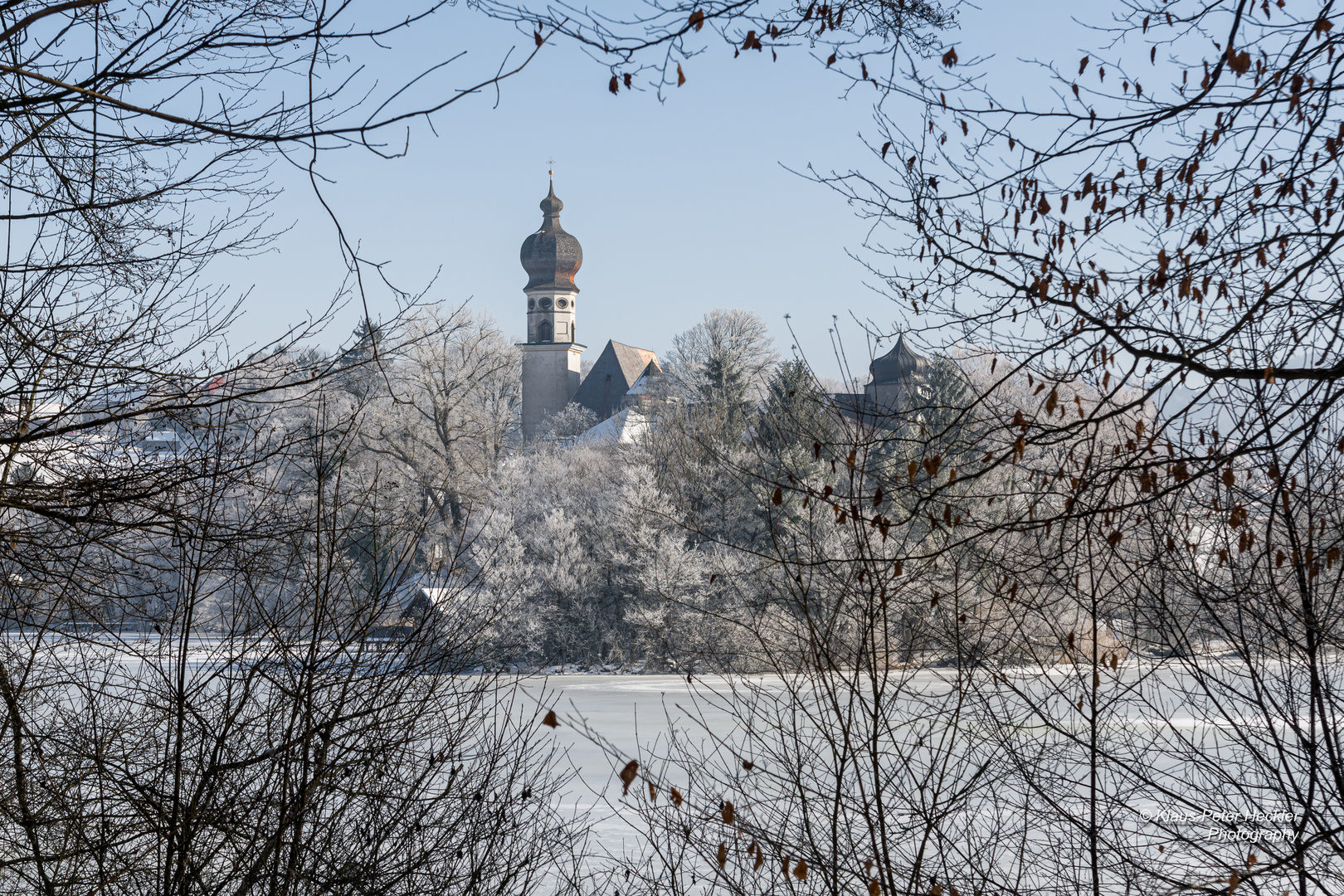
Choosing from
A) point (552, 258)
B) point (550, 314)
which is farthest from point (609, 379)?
point (552, 258)

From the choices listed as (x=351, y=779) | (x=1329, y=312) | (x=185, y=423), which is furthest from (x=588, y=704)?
(x=1329, y=312)

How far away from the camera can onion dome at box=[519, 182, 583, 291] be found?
66375 millimetres

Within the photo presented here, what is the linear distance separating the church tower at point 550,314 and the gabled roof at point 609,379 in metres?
1.51

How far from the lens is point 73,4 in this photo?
2748 mm

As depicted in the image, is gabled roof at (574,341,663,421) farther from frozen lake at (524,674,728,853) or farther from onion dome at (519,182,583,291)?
frozen lake at (524,674,728,853)

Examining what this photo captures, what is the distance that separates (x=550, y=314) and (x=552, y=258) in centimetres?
337

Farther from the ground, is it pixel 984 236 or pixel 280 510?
pixel 984 236

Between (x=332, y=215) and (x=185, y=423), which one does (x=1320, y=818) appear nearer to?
(x=332, y=215)

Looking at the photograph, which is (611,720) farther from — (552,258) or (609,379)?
(552,258)

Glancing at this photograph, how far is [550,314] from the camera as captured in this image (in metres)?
65.9

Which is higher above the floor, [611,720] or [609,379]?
[609,379]

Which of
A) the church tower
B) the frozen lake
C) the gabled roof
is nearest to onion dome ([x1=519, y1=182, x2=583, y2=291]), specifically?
Result: the church tower

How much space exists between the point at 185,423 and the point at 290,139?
205 centimetres

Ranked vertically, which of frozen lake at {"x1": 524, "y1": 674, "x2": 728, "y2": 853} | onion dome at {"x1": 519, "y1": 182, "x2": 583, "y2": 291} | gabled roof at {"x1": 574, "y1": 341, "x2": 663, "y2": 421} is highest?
onion dome at {"x1": 519, "y1": 182, "x2": 583, "y2": 291}
